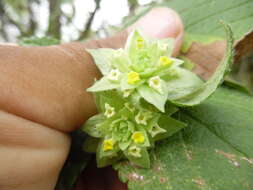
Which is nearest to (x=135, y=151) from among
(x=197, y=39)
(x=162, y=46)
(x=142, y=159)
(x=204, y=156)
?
(x=142, y=159)

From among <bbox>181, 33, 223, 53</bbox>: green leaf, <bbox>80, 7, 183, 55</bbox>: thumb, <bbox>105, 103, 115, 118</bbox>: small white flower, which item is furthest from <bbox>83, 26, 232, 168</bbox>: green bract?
<bbox>181, 33, 223, 53</bbox>: green leaf

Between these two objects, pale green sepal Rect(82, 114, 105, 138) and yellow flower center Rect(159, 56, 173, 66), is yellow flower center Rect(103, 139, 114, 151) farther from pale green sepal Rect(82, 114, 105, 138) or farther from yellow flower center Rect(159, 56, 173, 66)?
yellow flower center Rect(159, 56, 173, 66)

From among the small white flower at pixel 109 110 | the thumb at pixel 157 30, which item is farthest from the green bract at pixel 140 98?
the thumb at pixel 157 30

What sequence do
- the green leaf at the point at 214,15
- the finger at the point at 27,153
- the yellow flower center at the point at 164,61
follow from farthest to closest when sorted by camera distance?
the green leaf at the point at 214,15
the yellow flower center at the point at 164,61
the finger at the point at 27,153

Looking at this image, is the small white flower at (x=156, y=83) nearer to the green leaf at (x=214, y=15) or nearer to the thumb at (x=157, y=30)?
the thumb at (x=157, y=30)

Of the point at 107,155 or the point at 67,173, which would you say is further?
the point at 67,173

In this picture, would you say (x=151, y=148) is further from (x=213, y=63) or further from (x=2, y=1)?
(x=2, y=1)

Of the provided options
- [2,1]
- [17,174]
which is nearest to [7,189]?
[17,174]
